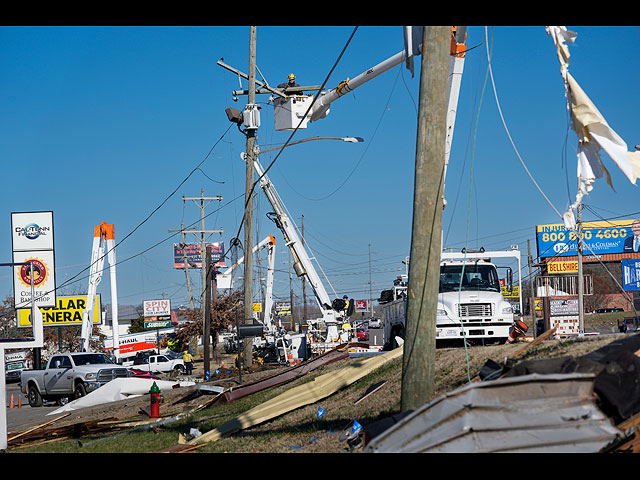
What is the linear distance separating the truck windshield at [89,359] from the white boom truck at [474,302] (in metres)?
14.8

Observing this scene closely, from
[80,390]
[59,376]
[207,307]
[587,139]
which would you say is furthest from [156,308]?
[587,139]

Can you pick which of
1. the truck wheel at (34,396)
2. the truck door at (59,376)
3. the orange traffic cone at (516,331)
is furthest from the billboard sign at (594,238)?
the truck wheel at (34,396)

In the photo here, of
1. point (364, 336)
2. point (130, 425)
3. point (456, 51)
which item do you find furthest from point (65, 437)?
point (364, 336)

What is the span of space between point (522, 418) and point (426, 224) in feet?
9.17

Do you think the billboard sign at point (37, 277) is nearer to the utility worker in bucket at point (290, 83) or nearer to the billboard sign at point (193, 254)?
the utility worker in bucket at point (290, 83)

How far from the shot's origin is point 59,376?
27344 mm

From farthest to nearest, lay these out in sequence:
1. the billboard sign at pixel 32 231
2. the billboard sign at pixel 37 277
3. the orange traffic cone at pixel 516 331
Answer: the billboard sign at pixel 32 231
the billboard sign at pixel 37 277
the orange traffic cone at pixel 516 331

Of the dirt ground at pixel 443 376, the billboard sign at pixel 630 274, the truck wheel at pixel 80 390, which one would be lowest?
the truck wheel at pixel 80 390

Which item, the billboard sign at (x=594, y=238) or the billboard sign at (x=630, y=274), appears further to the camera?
the billboard sign at (x=594, y=238)

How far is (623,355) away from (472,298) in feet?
35.8

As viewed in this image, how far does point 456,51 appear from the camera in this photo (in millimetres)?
12922

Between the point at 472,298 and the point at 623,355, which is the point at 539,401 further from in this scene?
the point at 472,298

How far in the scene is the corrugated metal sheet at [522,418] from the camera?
226 inches
